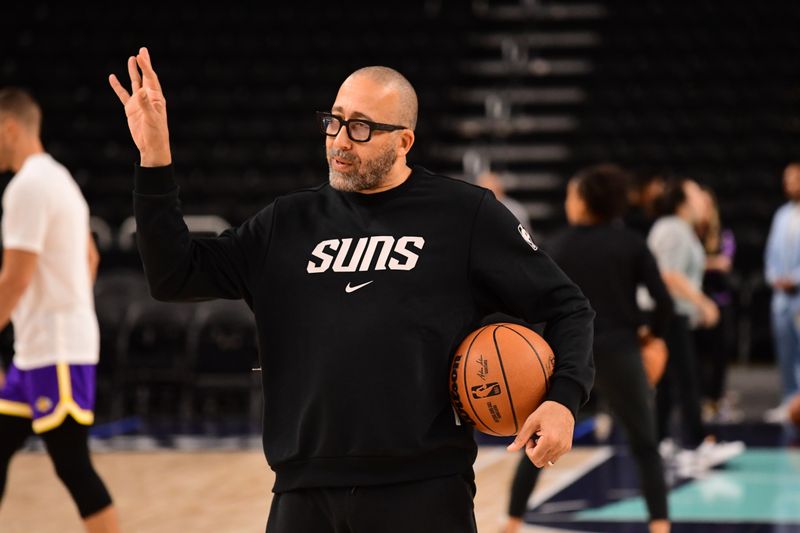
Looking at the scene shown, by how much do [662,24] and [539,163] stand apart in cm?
256

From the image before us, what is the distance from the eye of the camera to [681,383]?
7715mm

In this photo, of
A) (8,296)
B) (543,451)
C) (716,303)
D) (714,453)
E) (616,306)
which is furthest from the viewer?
(716,303)

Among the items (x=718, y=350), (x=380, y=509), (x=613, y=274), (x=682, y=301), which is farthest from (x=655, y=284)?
(x=718, y=350)

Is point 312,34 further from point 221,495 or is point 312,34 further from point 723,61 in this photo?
point 221,495

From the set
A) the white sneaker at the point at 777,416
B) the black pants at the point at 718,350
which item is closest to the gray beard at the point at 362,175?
the black pants at the point at 718,350

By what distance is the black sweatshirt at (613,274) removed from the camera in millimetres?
5379

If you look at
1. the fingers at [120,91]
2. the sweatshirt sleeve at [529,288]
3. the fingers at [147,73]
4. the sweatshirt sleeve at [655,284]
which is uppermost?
the fingers at [147,73]

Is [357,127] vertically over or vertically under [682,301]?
over

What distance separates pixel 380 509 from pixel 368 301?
1.54 feet

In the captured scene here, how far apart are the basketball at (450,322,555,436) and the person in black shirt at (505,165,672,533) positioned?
238cm

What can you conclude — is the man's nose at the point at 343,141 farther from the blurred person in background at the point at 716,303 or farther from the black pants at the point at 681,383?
the blurred person in background at the point at 716,303

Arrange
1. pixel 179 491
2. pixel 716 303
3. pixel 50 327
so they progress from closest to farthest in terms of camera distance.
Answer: pixel 50 327 < pixel 179 491 < pixel 716 303

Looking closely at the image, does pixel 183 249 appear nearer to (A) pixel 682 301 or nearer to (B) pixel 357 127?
(B) pixel 357 127

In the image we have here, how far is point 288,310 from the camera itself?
288 cm
